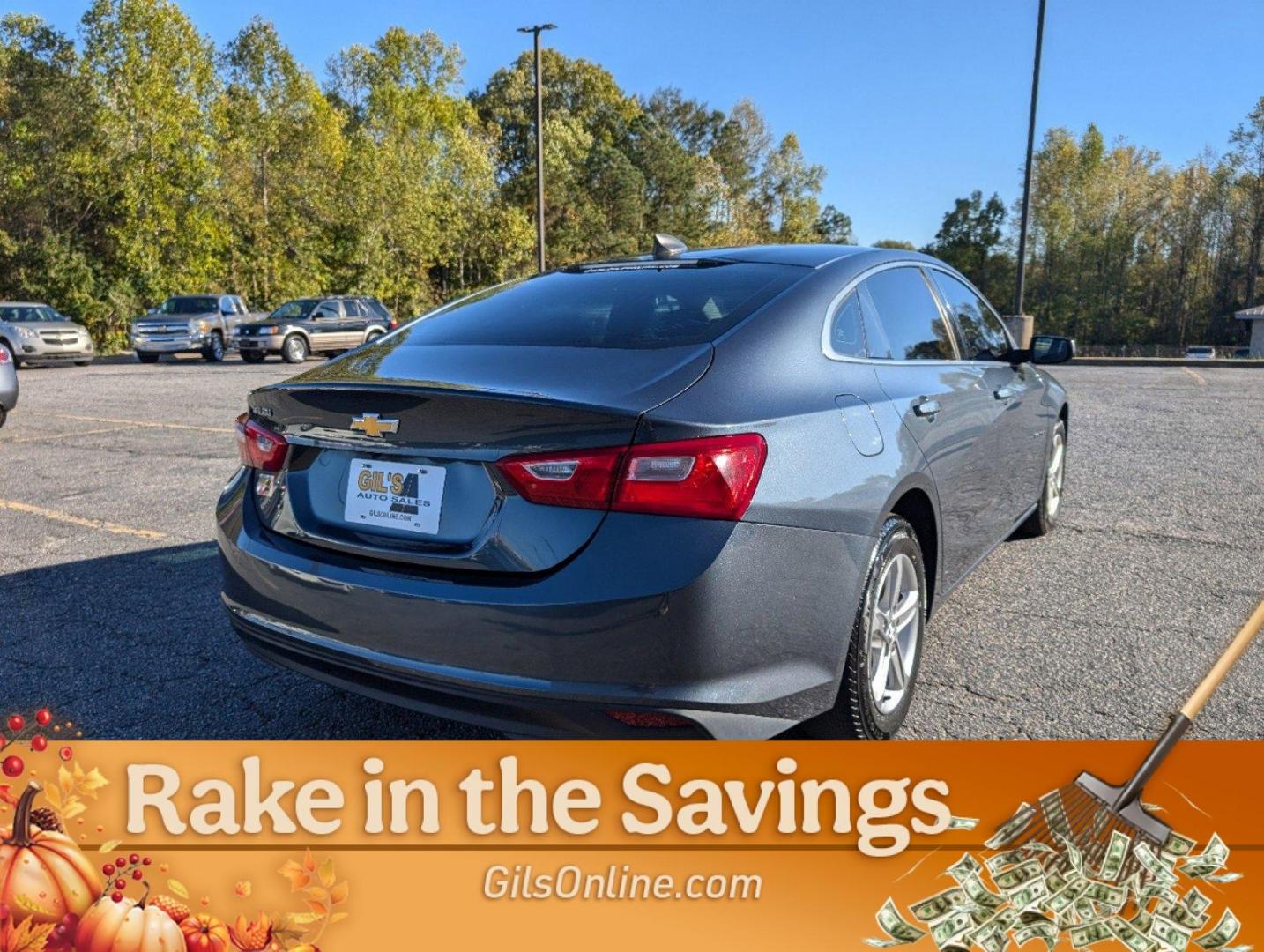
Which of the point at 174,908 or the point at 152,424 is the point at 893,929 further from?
the point at 152,424

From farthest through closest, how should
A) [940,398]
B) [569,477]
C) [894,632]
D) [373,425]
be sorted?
[940,398] → [894,632] → [373,425] → [569,477]

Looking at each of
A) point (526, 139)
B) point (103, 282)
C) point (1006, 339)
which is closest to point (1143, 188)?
point (526, 139)

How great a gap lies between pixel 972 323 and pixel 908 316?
3.13 feet

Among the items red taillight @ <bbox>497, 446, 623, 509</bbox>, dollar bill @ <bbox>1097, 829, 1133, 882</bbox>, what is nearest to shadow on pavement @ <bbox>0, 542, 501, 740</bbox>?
red taillight @ <bbox>497, 446, 623, 509</bbox>

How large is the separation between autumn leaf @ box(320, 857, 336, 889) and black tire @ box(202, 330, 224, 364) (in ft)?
82.2

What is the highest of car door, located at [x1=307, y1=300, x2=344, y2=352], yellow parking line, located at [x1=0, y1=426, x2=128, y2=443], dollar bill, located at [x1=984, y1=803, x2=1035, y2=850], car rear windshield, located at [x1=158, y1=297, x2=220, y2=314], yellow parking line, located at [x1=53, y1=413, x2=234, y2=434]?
car rear windshield, located at [x1=158, y1=297, x2=220, y2=314]

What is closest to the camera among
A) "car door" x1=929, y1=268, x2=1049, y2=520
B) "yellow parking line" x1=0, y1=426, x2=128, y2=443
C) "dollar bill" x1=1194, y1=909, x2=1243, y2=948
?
"dollar bill" x1=1194, y1=909, x2=1243, y2=948

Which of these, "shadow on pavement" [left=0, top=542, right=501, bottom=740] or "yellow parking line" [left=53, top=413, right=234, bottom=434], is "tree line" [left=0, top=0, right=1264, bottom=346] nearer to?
"yellow parking line" [left=53, top=413, right=234, bottom=434]

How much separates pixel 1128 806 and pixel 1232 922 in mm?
271

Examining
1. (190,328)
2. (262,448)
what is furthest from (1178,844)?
(190,328)

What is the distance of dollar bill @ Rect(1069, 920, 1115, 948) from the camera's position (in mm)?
1944

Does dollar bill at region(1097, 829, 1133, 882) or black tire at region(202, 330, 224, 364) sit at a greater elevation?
black tire at region(202, 330, 224, 364)

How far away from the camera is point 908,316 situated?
340 cm

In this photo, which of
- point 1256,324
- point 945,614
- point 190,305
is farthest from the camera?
point 1256,324
